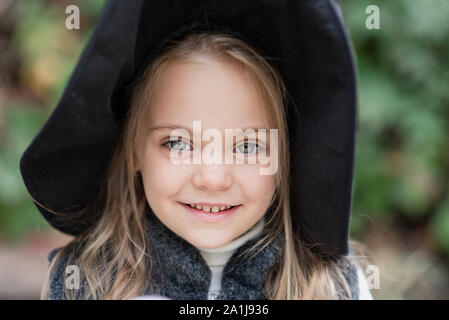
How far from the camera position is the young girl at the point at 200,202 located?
3.21 ft

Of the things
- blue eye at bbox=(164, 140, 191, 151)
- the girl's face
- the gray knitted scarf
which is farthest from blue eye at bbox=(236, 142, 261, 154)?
the gray knitted scarf

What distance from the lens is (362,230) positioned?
2.11 metres

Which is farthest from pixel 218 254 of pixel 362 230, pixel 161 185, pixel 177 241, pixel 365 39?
pixel 365 39

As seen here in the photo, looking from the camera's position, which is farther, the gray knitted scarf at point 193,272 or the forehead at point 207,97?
the gray knitted scarf at point 193,272

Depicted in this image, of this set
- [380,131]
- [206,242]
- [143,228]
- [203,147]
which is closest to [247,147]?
[203,147]

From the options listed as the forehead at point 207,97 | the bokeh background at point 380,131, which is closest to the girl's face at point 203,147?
the forehead at point 207,97

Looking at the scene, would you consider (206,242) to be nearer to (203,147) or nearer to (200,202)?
(200,202)

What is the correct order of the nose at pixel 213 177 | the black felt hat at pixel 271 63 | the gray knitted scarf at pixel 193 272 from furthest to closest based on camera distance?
1. the gray knitted scarf at pixel 193 272
2. the nose at pixel 213 177
3. the black felt hat at pixel 271 63

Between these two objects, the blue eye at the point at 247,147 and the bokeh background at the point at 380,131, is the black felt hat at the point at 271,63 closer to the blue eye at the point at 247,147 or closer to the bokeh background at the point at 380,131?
the blue eye at the point at 247,147

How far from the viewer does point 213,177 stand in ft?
3.13

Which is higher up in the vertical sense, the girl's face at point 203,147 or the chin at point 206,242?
the girl's face at point 203,147

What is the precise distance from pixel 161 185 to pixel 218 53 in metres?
0.28

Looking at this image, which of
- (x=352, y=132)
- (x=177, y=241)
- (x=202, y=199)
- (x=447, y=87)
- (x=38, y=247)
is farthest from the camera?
(x=38, y=247)
